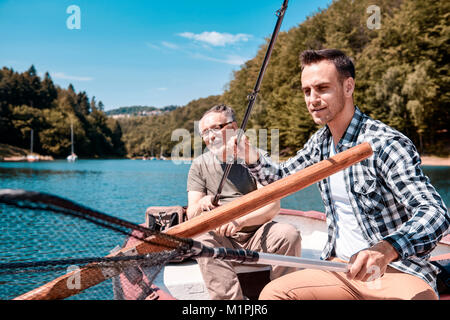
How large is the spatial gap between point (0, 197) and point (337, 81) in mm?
1755

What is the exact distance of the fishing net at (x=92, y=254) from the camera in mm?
1235

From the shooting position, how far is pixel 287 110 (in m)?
44.1

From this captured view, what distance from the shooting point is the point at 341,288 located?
5.69 ft

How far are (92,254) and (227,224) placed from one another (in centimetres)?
134

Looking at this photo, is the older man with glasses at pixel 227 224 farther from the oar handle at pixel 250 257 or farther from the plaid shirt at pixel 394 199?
the oar handle at pixel 250 257

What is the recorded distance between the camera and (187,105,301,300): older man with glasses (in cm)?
242

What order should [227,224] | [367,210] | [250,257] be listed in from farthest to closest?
[227,224] → [367,210] → [250,257]

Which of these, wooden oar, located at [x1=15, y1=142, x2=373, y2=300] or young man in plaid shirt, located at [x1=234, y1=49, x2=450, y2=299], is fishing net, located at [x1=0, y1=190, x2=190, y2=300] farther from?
young man in plaid shirt, located at [x1=234, y1=49, x2=450, y2=299]

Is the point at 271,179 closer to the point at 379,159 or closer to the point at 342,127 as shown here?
the point at 342,127

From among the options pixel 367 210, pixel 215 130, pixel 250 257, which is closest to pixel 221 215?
pixel 250 257

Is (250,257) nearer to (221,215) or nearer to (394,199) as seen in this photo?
(221,215)

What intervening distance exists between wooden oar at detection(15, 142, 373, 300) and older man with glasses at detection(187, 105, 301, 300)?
2.53 feet

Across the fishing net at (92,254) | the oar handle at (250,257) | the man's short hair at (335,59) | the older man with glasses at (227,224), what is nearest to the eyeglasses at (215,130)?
the older man with glasses at (227,224)
